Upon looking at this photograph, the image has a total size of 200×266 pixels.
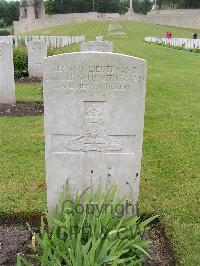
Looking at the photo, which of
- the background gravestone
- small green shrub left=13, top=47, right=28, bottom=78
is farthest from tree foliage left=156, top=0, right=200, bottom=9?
the background gravestone

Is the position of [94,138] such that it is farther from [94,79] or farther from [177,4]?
[177,4]

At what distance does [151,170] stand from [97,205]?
219 cm

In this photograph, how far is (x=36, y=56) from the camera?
1415cm

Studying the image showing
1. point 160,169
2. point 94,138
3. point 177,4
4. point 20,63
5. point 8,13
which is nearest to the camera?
point 94,138

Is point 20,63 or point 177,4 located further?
A: point 177,4

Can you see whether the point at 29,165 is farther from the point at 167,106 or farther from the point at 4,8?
the point at 4,8

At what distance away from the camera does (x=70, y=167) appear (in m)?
3.78

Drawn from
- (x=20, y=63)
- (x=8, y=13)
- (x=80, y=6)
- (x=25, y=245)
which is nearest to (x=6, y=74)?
(x=20, y=63)

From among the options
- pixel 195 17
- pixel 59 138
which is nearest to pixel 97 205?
pixel 59 138

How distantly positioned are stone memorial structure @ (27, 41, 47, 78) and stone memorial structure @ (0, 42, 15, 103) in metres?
4.15

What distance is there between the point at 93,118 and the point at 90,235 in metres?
0.97

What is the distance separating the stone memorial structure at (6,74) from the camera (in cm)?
916

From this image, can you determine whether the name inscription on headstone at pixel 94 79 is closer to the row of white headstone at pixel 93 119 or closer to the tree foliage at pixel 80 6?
the row of white headstone at pixel 93 119

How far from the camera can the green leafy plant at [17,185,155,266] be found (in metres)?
3.08
